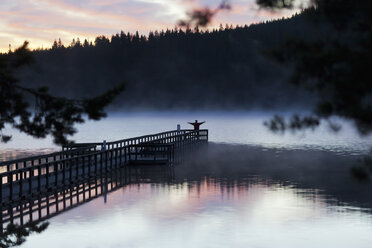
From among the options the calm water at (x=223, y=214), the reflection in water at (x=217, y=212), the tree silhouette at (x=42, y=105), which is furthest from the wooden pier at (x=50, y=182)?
the tree silhouette at (x=42, y=105)

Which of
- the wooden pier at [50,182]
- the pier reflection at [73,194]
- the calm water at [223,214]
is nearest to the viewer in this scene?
the calm water at [223,214]

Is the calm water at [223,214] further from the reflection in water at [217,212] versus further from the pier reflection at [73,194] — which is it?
the pier reflection at [73,194]

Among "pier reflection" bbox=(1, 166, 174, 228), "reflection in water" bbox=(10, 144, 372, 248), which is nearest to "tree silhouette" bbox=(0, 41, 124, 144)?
"reflection in water" bbox=(10, 144, 372, 248)

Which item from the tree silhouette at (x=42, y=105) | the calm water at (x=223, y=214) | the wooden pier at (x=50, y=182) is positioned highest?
the tree silhouette at (x=42, y=105)

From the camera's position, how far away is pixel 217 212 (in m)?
23.2

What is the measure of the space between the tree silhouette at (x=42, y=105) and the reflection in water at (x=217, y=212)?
5.54m

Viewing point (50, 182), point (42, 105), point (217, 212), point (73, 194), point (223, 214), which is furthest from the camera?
point (50, 182)

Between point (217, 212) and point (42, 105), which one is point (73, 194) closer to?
point (217, 212)

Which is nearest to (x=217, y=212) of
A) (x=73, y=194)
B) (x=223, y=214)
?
(x=223, y=214)

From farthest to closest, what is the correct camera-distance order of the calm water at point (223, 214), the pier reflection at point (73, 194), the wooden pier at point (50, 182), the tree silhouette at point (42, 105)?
the wooden pier at point (50, 182)
the pier reflection at point (73, 194)
the calm water at point (223, 214)
the tree silhouette at point (42, 105)

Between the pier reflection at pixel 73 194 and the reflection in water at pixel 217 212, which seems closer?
the reflection in water at pixel 217 212

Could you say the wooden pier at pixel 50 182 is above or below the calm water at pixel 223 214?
above

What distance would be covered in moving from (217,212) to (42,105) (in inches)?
451

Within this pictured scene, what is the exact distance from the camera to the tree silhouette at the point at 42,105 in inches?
507
